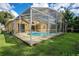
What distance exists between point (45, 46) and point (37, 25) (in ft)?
0.72

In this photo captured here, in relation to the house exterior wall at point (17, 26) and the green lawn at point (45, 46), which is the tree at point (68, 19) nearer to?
the green lawn at point (45, 46)

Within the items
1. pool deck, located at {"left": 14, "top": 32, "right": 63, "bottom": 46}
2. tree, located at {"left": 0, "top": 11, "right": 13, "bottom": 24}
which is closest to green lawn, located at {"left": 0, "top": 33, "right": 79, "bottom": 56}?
pool deck, located at {"left": 14, "top": 32, "right": 63, "bottom": 46}

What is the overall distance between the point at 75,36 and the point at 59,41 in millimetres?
162

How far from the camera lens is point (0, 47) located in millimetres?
2373

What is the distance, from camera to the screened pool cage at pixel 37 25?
241 cm

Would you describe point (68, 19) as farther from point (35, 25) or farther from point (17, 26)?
point (17, 26)

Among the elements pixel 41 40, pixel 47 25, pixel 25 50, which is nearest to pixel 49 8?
pixel 47 25

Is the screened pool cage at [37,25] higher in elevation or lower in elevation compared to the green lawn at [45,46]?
higher

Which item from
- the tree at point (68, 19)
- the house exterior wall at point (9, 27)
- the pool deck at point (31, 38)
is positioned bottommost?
the pool deck at point (31, 38)

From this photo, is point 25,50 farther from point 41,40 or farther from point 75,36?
point 75,36

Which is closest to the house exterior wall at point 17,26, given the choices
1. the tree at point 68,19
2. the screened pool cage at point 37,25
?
the screened pool cage at point 37,25

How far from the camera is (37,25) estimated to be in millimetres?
2420

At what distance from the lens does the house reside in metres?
2.41

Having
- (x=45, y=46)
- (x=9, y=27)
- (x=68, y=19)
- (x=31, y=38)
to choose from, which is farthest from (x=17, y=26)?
(x=68, y=19)
